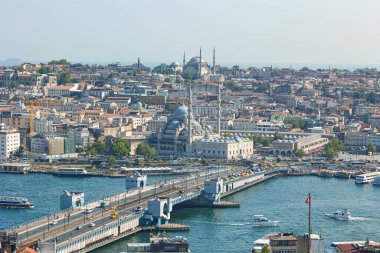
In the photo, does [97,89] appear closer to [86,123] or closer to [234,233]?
[86,123]

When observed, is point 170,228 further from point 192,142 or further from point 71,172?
point 192,142

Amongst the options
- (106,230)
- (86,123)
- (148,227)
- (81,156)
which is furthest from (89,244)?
(86,123)

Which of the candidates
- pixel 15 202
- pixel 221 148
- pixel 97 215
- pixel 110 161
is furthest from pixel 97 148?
pixel 97 215

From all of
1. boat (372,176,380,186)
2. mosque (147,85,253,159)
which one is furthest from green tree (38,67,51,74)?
boat (372,176,380,186)

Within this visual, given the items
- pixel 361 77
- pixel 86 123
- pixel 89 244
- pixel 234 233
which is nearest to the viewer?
pixel 89 244

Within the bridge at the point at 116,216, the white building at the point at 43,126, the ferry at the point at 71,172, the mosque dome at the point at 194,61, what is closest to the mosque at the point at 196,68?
the mosque dome at the point at 194,61

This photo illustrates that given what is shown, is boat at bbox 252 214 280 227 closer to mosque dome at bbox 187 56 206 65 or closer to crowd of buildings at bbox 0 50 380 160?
crowd of buildings at bbox 0 50 380 160
